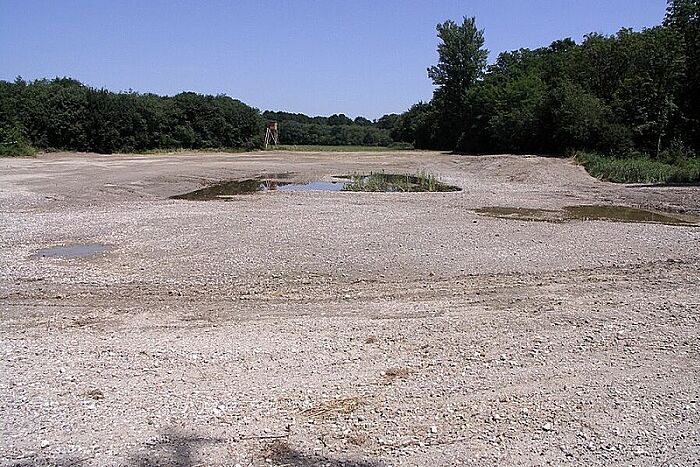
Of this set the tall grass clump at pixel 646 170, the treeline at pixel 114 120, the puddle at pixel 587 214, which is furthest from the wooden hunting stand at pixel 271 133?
the puddle at pixel 587 214

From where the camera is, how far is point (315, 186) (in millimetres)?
27547

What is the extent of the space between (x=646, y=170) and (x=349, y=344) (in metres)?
25.8

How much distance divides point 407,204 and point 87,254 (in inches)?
402

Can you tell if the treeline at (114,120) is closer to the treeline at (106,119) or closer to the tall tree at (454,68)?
the treeline at (106,119)

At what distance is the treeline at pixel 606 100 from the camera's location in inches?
1524

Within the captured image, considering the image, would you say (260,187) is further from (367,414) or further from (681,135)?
(681,135)

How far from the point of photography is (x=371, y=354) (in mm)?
6727

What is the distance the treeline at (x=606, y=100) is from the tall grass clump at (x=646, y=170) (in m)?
2.60

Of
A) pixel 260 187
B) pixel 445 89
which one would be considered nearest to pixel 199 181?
pixel 260 187

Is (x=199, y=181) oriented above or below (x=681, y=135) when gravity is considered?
below

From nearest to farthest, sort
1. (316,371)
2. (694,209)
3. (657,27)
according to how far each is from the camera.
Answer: (316,371), (694,209), (657,27)

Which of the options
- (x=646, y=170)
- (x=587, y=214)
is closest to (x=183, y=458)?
(x=587, y=214)

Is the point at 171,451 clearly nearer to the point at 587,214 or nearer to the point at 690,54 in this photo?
the point at 587,214

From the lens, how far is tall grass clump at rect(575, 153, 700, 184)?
27203 millimetres
